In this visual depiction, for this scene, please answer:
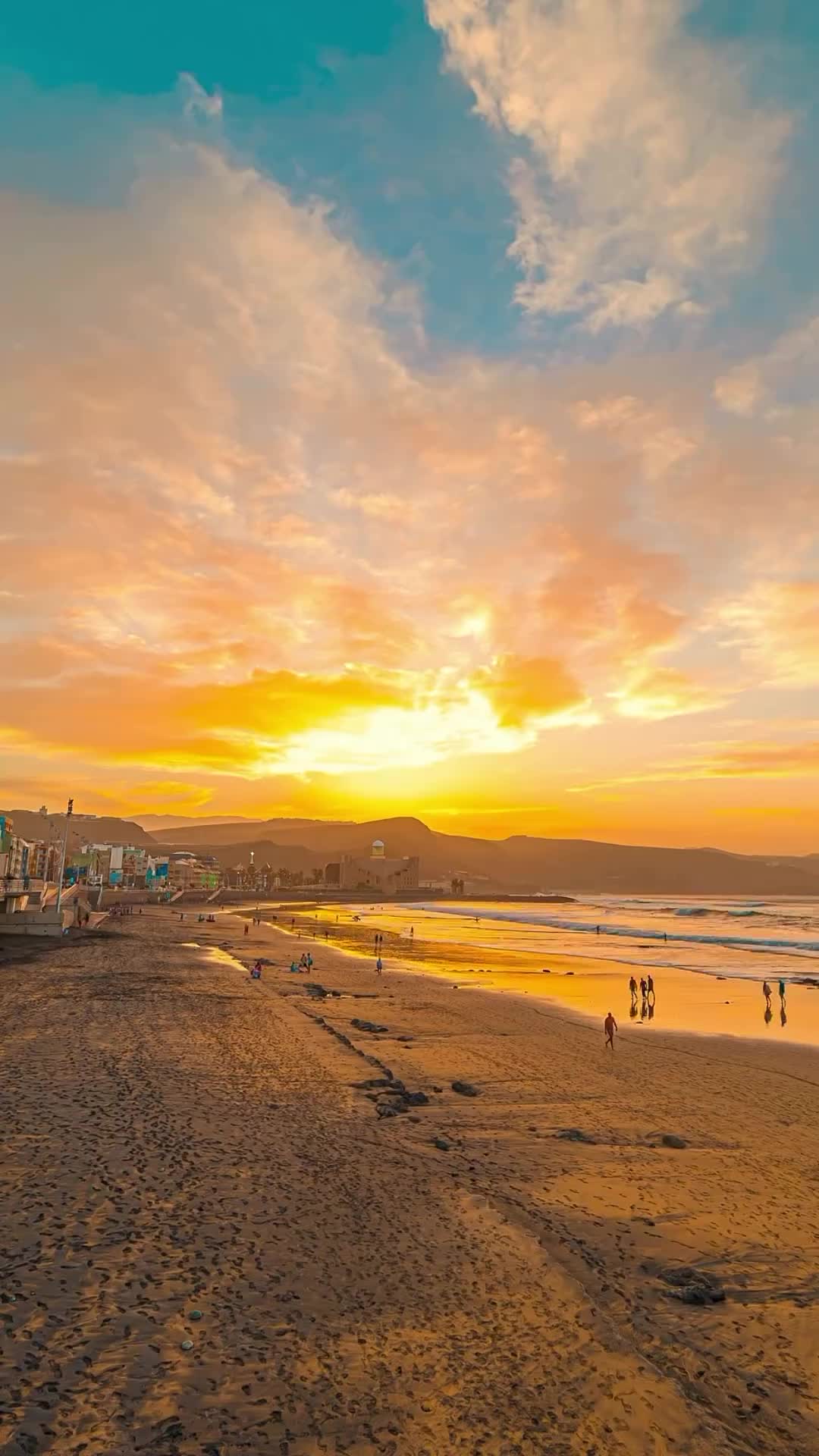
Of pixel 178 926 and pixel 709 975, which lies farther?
pixel 178 926

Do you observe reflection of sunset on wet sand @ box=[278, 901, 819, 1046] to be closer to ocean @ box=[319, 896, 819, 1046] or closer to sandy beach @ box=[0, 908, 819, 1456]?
ocean @ box=[319, 896, 819, 1046]

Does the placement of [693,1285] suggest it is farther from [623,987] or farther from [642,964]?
[642,964]

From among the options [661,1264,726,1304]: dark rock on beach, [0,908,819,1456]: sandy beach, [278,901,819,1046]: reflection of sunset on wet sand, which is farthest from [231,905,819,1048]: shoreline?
[661,1264,726,1304]: dark rock on beach

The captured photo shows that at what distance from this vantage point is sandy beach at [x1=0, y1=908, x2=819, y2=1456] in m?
7.91

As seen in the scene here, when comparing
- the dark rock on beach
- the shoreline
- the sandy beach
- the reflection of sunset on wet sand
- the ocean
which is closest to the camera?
the sandy beach

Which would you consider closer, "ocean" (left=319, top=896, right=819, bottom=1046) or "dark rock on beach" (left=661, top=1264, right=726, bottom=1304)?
"dark rock on beach" (left=661, top=1264, right=726, bottom=1304)

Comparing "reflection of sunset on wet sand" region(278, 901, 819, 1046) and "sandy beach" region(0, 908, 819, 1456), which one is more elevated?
"sandy beach" region(0, 908, 819, 1456)

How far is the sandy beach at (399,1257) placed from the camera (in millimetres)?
7906

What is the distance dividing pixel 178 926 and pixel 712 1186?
90992 mm

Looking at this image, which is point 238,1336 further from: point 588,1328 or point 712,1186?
point 712,1186

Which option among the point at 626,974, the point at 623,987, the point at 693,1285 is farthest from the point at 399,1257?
the point at 626,974

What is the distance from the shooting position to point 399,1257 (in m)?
11.3

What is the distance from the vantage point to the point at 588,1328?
31.9 feet

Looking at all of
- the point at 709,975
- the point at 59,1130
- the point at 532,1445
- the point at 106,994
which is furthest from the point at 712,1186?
the point at 709,975
